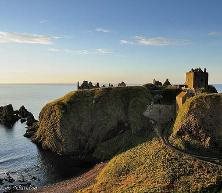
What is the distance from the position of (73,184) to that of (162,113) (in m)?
28.6

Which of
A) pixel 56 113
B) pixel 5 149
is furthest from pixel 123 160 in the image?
pixel 5 149

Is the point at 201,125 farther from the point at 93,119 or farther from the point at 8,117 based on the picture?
the point at 8,117

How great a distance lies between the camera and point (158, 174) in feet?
203

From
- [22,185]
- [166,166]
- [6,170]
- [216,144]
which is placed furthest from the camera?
[6,170]

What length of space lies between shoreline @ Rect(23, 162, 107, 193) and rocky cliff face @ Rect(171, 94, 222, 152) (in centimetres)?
1693

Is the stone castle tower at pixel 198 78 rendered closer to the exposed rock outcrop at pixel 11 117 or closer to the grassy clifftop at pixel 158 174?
the grassy clifftop at pixel 158 174

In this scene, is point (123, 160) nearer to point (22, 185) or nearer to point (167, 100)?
point (22, 185)

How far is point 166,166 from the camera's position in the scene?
2489 inches

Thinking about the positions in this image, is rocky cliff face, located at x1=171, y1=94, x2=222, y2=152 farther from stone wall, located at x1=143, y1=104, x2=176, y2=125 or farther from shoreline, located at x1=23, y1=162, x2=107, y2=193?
shoreline, located at x1=23, y1=162, x2=107, y2=193

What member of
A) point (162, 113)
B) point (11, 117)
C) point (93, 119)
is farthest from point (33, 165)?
point (11, 117)

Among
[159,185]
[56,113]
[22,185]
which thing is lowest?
[22,185]

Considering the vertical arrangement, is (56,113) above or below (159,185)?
above

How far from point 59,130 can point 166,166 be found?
4395 cm

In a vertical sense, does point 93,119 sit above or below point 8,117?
above
